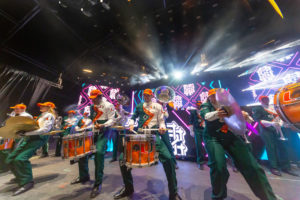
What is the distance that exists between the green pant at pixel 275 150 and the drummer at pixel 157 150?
3769mm

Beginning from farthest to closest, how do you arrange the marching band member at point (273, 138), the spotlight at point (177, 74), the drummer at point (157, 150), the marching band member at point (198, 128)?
the spotlight at point (177, 74) < the marching band member at point (198, 128) < the marching band member at point (273, 138) < the drummer at point (157, 150)

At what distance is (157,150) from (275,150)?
14.1ft

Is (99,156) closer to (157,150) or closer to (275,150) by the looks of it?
(157,150)

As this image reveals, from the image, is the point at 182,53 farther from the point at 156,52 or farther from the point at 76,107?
the point at 76,107

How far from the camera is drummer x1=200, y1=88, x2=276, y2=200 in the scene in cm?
154

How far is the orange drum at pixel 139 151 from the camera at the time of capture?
1608 mm

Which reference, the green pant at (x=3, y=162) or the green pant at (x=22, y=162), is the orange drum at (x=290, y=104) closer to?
the green pant at (x=22, y=162)

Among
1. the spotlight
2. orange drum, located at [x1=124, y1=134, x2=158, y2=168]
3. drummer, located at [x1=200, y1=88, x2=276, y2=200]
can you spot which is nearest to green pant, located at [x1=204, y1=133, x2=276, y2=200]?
drummer, located at [x1=200, y1=88, x2=276, y2=200]

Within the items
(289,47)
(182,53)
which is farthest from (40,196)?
(289,47)

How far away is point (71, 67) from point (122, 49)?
3.90m

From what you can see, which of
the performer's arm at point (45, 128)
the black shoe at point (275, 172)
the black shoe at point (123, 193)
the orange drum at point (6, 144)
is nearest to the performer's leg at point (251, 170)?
the black shoe at point (123, 193)

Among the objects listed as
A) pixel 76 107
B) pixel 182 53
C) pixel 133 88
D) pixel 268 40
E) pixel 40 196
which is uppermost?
pixel 182 53

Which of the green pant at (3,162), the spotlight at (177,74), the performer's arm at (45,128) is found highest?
the spotlight at (177,74)

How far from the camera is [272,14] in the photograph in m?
3.76
